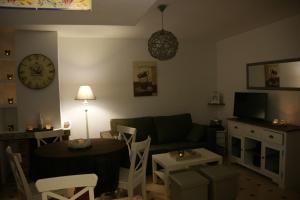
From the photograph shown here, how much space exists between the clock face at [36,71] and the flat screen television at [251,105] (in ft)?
11.0

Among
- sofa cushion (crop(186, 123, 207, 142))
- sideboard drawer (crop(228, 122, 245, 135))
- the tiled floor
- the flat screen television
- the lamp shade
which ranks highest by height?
the lamp shade

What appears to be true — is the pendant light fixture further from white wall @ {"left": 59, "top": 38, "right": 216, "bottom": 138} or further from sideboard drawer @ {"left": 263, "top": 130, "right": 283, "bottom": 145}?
sideboard drawer @ {"left": 263, "top": 130, "right": 283, "bottom": 145}

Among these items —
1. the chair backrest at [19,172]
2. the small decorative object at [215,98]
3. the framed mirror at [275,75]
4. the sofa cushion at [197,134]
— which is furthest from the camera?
the small decorative object at [215,98]

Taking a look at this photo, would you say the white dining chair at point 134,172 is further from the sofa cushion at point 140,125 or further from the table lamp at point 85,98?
the sofa cushion at point 140,125

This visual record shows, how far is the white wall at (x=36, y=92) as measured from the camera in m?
3.67

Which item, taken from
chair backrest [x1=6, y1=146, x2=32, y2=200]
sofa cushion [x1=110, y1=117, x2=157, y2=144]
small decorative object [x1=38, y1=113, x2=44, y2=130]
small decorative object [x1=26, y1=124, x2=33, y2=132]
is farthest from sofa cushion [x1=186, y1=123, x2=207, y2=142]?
chair backrest [x1=6, y1=146, x2=32, y2=200]

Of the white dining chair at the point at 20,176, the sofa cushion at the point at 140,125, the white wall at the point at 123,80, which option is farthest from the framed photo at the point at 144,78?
the white dining chair at the point at 20,176

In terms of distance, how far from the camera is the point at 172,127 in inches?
178

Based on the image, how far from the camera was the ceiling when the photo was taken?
2838mm

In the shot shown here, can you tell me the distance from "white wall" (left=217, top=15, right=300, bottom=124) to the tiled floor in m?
1.04

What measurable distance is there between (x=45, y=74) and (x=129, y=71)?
159cm

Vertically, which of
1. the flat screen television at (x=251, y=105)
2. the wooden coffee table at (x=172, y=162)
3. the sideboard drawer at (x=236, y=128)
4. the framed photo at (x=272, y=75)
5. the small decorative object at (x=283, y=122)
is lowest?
the wooden coffee table at (x=172, y=162)

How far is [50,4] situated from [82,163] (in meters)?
1.89

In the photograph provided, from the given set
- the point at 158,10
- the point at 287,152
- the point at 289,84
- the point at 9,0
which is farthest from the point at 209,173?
the point at 9,0
